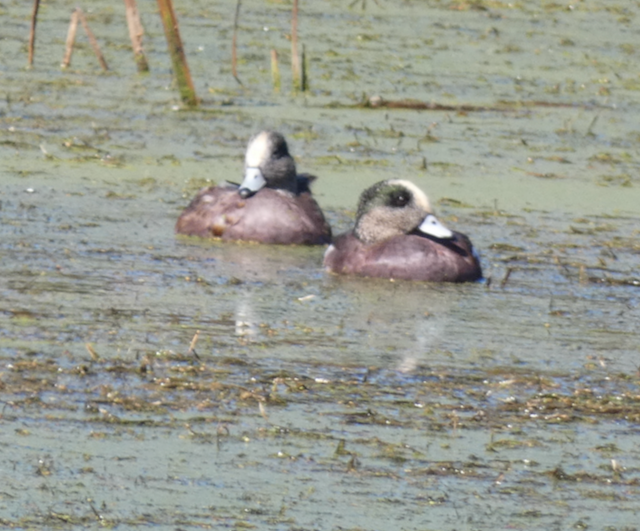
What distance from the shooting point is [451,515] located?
144 inches

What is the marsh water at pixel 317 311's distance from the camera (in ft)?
12.5

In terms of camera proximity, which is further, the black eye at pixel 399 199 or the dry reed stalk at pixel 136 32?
the dry reed stalk at pixel 136 32

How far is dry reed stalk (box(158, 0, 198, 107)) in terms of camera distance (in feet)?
31.7

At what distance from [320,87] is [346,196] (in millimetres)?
3055

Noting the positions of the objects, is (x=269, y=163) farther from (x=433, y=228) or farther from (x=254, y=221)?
(x=433, y=228)

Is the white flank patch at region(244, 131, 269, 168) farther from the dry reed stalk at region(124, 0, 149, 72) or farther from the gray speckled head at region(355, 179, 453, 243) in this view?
the dry reed stalk at region(124, 0, 149, 72)

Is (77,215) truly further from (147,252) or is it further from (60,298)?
(60,298)

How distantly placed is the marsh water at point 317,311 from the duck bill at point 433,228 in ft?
0.95

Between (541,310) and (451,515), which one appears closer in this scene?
(451,515)

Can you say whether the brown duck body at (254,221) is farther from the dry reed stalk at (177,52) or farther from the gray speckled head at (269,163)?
the dry reed stalk at (177,52)

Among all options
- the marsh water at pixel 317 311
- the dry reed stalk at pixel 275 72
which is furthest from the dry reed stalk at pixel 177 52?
the dry reed stalk at pixel 275 72

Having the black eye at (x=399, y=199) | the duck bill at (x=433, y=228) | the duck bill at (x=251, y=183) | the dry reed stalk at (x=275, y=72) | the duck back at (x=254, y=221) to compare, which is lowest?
the dry reed stalk at (x=275, y=72)

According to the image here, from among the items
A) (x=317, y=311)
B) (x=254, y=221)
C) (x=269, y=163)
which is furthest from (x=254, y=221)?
(x=317, y=311)

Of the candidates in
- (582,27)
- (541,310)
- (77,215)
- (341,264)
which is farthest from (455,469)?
(582,27)
